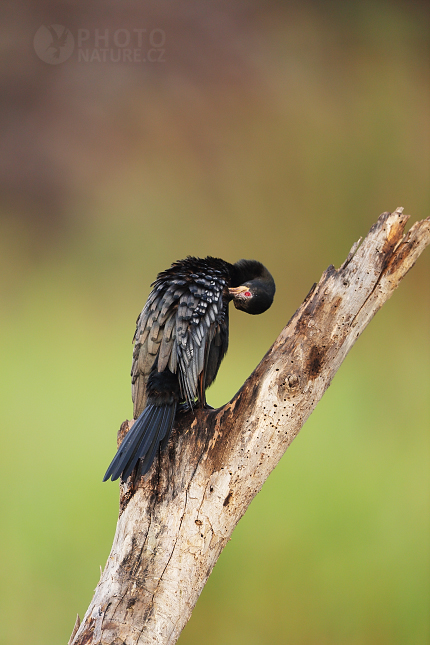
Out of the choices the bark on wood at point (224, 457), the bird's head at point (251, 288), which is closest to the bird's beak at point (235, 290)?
the bird's head at point (251, 288)

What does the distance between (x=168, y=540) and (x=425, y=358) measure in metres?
2.05

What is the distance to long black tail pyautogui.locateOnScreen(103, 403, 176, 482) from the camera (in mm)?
1301

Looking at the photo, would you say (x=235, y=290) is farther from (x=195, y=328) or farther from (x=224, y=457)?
(x=224, y=457)

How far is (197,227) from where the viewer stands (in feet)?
9.35

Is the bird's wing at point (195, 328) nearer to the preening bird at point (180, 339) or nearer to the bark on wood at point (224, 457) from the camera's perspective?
the preening bird at point (180, 339)

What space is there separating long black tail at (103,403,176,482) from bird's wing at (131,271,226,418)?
13cm

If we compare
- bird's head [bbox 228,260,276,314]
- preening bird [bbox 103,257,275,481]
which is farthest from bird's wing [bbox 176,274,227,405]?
bird's head [bbox 228,260,276,314]

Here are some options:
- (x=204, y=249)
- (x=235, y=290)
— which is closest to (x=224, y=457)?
(x=235, y=290)

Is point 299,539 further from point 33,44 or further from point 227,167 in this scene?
point 33,44

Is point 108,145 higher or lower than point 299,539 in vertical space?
higher

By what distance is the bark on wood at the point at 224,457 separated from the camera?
48.3 inches

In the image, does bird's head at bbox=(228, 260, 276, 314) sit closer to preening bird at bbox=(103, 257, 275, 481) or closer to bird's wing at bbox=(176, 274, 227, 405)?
preening bird at bbox=(103, 257, 275, 481)

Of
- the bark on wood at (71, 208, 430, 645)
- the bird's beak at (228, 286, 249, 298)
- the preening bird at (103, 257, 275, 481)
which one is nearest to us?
the bark on wood at (71, 208, 430, 645)

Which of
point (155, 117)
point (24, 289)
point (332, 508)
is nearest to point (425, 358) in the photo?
point (332, 508)
